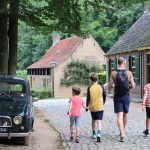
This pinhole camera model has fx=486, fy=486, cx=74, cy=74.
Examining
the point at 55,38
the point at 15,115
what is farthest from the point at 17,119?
the point at 55,38

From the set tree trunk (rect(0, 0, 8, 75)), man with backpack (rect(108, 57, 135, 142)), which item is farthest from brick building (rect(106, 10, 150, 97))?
man with backpack (rect(108, 57, 135, 142))

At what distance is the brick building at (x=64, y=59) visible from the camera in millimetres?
54531

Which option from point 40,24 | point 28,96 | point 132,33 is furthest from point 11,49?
point 132,33

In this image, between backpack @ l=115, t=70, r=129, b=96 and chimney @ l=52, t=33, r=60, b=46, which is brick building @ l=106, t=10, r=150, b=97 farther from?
chimney @ l=52, t=33, r=60, b=46

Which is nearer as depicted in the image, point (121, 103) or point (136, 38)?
point (121, 103)

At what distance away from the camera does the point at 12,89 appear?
12492mm

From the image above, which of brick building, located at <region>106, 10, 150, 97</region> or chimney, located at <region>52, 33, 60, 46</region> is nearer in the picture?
brick building, located at <region>106, 10, 150, 97</region>

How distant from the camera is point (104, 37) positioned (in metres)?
63.8

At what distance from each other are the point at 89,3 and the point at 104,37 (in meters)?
43.1

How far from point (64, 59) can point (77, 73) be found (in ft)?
7.39

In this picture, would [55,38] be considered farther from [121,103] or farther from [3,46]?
[121,103]

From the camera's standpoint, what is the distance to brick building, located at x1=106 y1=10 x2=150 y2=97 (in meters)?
30.8

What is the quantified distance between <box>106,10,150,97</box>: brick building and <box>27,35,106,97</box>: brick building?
50.3 feet

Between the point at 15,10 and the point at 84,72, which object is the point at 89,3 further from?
the point at 84,72
